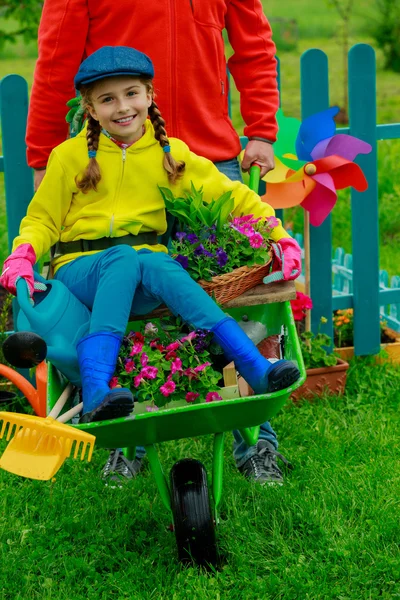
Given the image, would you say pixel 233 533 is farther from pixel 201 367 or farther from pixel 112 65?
pixel 112 65

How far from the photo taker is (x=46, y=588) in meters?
2.76

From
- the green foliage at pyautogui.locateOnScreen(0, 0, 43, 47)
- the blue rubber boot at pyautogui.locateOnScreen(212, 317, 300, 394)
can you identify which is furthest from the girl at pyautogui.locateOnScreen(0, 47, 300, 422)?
the green foliage at pyautogui.locateOnScreen(0, 0, 43, 47)

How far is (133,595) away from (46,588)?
0.27 metres

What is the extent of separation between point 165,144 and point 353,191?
157 centimetres

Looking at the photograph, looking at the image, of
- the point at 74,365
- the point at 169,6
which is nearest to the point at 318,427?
the point at 74,365

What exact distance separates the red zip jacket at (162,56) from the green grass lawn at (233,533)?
1211 millimetres

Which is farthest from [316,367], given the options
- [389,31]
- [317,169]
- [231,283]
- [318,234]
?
[389,31]

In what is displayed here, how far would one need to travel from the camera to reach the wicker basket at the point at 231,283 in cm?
279

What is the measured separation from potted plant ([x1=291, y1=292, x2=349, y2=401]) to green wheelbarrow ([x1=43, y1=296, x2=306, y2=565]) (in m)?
1.18

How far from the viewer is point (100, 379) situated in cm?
252

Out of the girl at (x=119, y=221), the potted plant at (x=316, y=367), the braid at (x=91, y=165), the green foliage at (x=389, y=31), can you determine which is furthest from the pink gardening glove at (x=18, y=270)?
the green foliage at (x=389, y=31)

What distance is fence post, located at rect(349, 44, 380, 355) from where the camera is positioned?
426 cm

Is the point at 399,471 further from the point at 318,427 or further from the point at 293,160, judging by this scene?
the point at 293,160

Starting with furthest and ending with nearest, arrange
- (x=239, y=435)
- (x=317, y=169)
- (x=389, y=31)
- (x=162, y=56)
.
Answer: (x=389, y=31) < (x=317, y=169) < (x=239, y=435) < (x=162, y=56)
